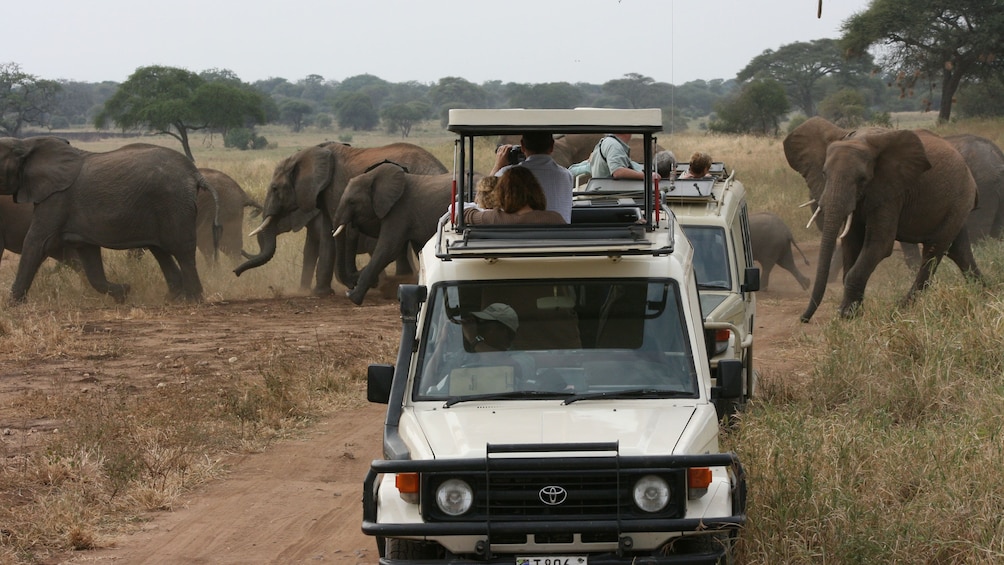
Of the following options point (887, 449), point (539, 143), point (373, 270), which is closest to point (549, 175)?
point (539, 143)

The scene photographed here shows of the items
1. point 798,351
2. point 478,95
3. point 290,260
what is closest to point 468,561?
point 798,351

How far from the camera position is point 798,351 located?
11891 mm

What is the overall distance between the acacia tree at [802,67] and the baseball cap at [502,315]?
55.5 metres

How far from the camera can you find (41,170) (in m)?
15.7

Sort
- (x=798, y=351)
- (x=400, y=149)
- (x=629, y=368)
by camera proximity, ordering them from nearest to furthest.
A: (x=629, y=368)
(x=798, y=351)
(x=400, y=149)

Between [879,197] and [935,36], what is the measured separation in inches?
1031

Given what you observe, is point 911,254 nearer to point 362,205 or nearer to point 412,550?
point 362,205

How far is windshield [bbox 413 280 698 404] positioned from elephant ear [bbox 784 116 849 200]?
8.75m

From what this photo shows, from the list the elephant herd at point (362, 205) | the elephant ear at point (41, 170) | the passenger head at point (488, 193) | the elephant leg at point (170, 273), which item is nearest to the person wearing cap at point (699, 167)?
the elephant herd at point (362, 205)

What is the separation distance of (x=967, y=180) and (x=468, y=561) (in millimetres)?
10634

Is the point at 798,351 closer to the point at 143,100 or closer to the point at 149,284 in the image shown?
the point at 149,284

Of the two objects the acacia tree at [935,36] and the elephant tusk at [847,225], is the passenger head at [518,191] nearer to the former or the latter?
the elephant tusk at [847,225]

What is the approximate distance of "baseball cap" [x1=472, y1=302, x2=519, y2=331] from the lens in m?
5.74

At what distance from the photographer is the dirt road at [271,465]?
635cm
